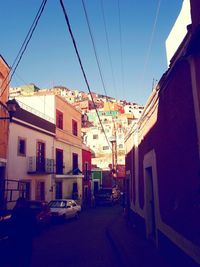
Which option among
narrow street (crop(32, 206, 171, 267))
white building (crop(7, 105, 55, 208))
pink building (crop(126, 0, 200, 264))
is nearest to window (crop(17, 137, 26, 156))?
white building (crop(7, 105, 55, 208))

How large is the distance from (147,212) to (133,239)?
1494mm

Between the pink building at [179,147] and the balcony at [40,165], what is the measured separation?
12874mm

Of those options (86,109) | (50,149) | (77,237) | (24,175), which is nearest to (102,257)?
(77,237)

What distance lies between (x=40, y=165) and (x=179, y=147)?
16.8 m

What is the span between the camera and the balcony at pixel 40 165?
19891 mm

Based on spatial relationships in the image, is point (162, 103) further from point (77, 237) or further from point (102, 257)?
point (77, 237)

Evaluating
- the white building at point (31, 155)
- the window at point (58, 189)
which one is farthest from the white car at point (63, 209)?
the window at point (58, 189)

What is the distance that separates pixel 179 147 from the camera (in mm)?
5652

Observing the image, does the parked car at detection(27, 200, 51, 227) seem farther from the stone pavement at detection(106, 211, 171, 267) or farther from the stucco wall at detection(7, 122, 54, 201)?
the stone pavement at detection(106, 211, 171, 267)

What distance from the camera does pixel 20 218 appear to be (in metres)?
6.78

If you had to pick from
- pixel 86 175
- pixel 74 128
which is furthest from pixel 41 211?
pixel 86 175

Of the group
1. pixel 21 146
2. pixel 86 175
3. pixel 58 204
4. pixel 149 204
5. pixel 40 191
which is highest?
pixel 21 146

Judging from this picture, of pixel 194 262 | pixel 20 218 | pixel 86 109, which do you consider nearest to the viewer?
pixel 194 262

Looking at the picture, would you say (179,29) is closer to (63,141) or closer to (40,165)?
(40,165)
